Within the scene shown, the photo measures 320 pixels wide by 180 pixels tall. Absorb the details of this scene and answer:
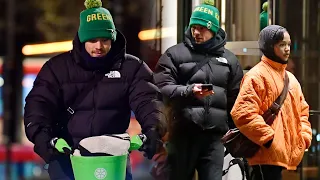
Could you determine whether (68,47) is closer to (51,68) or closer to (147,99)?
(51,68)

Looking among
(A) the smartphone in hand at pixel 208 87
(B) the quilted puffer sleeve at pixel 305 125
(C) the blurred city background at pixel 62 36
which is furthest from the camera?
(B) the quilted puffer sleeve at pixel 305 125

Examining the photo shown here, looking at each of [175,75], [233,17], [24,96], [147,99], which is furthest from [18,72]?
[233,17]

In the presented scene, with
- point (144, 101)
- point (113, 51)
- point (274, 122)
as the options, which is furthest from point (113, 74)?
point (274, 122)

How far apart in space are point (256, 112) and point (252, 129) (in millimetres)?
120

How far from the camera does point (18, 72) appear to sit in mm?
4234

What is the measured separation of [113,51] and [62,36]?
1.49 ft

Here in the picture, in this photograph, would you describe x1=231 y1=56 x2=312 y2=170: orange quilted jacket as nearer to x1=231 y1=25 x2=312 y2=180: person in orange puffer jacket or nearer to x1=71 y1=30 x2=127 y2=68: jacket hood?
x1=231 y1=25 x2=312 y2=180: person in orange puffer jacket

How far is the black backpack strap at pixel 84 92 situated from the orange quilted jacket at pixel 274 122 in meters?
1.07

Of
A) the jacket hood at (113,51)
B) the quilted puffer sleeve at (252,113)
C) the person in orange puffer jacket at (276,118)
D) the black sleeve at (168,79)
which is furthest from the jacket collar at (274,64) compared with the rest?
the jacket hood at (113,51)

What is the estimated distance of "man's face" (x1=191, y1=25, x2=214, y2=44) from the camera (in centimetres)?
488

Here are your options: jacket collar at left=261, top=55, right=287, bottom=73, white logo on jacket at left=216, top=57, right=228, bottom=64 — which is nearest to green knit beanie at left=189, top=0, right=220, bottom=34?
white logo on jacket at left=216, top=57, right=228, bottom=64

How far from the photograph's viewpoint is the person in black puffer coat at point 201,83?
4859 mm

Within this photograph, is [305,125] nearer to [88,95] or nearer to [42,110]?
[88,95]

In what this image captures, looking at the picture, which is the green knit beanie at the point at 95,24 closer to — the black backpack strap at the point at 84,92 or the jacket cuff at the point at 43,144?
the black backpack strap at the point at 84,92
